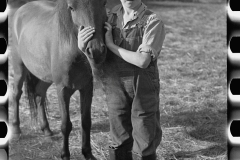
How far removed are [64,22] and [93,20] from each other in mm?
650

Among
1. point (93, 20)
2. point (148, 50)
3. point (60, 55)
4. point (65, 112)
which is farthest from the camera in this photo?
point (65, 112)

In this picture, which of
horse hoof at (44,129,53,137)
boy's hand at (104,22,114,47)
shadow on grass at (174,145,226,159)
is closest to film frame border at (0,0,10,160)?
boy's hand at (104,22,114,47)

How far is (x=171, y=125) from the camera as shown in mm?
4723

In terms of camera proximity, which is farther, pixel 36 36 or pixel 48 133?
pixel 48 133

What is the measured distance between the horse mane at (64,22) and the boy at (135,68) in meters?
0.61

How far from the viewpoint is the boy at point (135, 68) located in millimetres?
2465

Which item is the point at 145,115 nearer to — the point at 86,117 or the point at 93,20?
the point at 93,20

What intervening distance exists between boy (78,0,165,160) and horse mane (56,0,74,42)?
2.00 ft

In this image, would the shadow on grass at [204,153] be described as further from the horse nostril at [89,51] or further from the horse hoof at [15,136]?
the horse hoof at [15,136]

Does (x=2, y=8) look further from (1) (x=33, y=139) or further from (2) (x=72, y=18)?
(1) (x=33, y=139)

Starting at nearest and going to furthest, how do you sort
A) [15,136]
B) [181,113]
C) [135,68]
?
[135,68]
[15,136]
[181,113]

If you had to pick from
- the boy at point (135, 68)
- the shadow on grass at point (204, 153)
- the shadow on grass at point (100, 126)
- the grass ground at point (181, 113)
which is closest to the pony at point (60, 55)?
the boy at point (135, 68)

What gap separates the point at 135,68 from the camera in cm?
256

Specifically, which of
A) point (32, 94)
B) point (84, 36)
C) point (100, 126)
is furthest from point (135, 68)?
point (32, 94)
